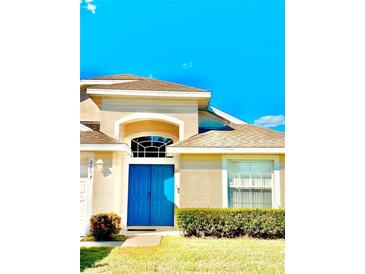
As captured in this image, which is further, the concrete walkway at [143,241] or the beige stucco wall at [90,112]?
the beige stucco wall at [90,112]

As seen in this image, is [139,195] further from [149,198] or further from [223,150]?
[223,150]

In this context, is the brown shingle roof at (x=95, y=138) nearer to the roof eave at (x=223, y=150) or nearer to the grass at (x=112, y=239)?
the roof eave at (x=223, y=150)

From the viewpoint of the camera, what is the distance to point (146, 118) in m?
8.31

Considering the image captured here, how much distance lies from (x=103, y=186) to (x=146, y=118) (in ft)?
6.62

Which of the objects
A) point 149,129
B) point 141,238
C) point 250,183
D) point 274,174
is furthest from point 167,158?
point 274,174

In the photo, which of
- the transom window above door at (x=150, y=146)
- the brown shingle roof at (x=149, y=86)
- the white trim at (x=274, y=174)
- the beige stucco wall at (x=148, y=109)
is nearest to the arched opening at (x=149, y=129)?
the transom window above door at (x=150, y=146)

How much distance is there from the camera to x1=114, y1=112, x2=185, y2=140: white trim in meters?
8.20

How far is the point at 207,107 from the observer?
8.98 m

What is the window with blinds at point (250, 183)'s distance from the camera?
24.4 feet

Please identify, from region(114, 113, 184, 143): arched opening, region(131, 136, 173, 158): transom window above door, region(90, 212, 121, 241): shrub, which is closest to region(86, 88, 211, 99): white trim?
region(114, 113, 184, 143): arched opening

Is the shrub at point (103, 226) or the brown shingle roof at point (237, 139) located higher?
the brown shingle roof at point (237, 139)

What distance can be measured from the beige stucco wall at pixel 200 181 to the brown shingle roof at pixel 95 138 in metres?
1.74
